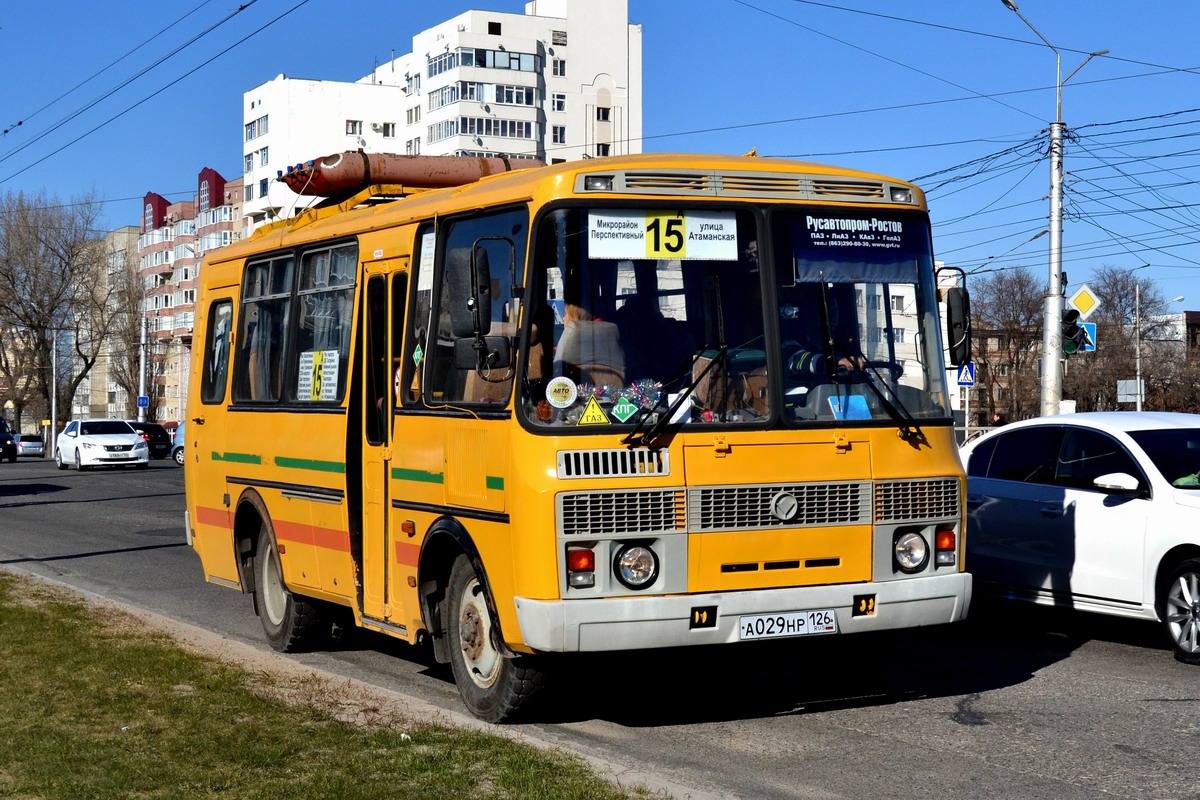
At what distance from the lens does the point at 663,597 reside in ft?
24.9

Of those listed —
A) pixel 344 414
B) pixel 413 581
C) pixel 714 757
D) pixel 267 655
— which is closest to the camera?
pixel 714 757

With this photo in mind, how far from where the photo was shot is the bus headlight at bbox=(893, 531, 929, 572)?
815 cm

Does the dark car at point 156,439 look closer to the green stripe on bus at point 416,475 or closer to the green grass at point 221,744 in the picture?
the green grass at point 221,744

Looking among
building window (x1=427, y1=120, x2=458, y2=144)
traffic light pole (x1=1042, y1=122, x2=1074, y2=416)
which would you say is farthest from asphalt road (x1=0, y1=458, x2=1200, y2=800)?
building window (x1=427, y1=120, x2=458, y2=144)

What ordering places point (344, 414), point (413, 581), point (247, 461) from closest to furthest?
point (413, 581) < point (344, 414) < point (247, 461)

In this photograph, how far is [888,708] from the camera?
28.4 feet

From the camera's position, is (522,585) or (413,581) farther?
(413,581)

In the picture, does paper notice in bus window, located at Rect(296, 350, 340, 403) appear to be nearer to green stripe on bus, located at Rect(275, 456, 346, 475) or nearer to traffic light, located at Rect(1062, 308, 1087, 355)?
green stripe on bus, located at Rect(275, 456, 346, 475)

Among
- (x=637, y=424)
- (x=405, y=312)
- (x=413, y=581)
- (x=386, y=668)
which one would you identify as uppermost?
(x=405, y=312)

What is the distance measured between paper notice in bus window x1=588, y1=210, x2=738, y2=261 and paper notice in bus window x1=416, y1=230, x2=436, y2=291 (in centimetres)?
154

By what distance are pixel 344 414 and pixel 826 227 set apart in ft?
11.1

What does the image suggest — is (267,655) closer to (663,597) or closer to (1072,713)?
(663,597)

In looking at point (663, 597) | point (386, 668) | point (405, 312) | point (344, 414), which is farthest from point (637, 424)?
point (386, 668)

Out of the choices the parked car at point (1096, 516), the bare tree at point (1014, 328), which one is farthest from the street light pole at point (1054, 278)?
the bare tree at point (1014, 328)
